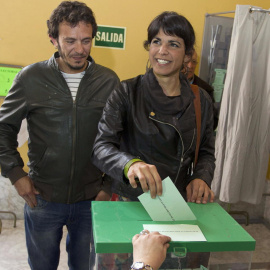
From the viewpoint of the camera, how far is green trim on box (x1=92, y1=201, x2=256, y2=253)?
87cm

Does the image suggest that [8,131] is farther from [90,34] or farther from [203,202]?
[203,202]

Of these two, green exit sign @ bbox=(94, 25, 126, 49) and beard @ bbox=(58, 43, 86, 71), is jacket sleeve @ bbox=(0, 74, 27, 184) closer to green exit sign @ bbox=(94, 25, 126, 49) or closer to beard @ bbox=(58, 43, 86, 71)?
beard @ bbox=(58, 43, 86, 71)

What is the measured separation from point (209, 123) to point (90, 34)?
73 centimetres

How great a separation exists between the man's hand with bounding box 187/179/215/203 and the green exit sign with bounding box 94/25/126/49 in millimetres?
2021

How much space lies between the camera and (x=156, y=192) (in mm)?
941

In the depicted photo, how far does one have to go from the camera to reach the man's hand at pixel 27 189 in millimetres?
1637

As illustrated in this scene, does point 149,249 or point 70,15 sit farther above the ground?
point 70,15

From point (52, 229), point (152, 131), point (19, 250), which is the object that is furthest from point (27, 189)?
point (19, 250)

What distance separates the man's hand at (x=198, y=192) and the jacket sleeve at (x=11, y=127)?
2.86ft

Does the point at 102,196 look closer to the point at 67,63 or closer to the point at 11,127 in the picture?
the point at 11,127

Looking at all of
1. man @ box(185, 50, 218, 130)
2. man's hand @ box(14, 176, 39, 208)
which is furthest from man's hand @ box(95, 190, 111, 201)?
man @ box(185, 50, 218, 130)

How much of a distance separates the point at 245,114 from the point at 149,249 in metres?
2.12

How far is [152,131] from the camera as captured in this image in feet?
4.10

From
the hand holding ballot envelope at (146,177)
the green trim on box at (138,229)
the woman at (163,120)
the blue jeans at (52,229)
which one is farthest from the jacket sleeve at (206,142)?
the blue jeans at (52,229)
